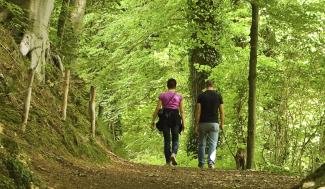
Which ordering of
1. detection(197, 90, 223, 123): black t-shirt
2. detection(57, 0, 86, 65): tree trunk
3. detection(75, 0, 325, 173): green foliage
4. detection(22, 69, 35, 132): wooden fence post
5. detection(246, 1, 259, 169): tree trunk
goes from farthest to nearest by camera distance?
detection(75, 0, 325, 173): green foliage
detection(246, 1, 259, 169): tree trunk
detection(197, 90, 223, 123): black t-shirt
detection(57, 0, 86, 65): tree trunk
detection(22, 69, 35, 132): wooden fence post

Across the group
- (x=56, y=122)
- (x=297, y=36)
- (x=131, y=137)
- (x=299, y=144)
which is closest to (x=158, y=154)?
(x=131, y=137)

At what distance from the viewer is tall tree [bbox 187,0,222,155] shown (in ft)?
50.9

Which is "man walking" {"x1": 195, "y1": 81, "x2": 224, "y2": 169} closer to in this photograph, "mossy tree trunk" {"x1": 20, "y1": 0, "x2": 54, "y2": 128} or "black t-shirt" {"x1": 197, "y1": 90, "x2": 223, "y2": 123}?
"black t-shirt" {"x1": 197, "y1": 90, "x2": 223, "y2": 123}

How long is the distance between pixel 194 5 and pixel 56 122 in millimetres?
8274

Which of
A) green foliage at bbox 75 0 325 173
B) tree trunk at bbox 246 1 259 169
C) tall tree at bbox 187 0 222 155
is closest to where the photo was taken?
tree trunk at bbox 246 1 259 169

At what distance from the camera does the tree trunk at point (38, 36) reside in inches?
366

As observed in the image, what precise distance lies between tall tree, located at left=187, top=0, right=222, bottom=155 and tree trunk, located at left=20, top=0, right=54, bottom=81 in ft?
21.7

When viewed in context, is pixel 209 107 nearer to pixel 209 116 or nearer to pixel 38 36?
pixel 209 116

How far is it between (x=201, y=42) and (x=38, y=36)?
7536mm

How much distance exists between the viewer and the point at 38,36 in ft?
31.1

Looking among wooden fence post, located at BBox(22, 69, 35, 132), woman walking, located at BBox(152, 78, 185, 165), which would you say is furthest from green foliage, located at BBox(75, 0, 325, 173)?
wooden fence post, located at BBox(22, 69, 35, 132)

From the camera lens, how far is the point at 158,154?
81.1ft

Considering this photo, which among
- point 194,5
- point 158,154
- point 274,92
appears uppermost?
point 194,5

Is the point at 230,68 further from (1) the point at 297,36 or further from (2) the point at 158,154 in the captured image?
(2) the point at 158,154
